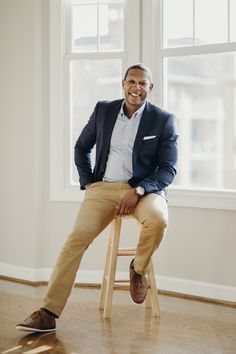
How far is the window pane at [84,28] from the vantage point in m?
4.63

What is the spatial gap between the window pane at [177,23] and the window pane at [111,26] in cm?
35

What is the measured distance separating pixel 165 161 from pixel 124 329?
3.34 ft

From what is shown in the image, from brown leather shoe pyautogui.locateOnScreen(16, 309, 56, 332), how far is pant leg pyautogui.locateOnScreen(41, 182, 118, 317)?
47 millimetres

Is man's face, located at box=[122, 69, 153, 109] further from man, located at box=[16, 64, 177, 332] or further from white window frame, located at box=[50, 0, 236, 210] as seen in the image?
white window frame, located at box=[50, 0, 236, 210]

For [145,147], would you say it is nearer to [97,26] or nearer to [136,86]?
[136,86]

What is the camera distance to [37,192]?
15.5 ft

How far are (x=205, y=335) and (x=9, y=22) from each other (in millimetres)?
2808

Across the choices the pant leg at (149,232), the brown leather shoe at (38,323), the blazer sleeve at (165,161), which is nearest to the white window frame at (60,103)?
the blazer sleeve at (165,161)

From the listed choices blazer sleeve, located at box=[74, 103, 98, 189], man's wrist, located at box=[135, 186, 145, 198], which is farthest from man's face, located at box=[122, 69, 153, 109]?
man's wrist, located at box=[135, 186, 145, 198]

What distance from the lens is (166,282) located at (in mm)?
4410

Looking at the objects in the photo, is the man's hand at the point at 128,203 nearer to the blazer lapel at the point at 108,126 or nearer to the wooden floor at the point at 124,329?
the blazer lapel at the point at 108,126

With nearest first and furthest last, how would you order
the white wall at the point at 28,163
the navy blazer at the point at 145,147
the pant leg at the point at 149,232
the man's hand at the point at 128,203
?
the pant leg at the point at 149,232 < the man's hand at the point at 128,203 < the navy blazer at the point at 145,147 < the white wall at the point at 28,163

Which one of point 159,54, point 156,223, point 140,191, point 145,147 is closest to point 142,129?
point 145,147

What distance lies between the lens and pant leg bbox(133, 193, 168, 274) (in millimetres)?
3441
